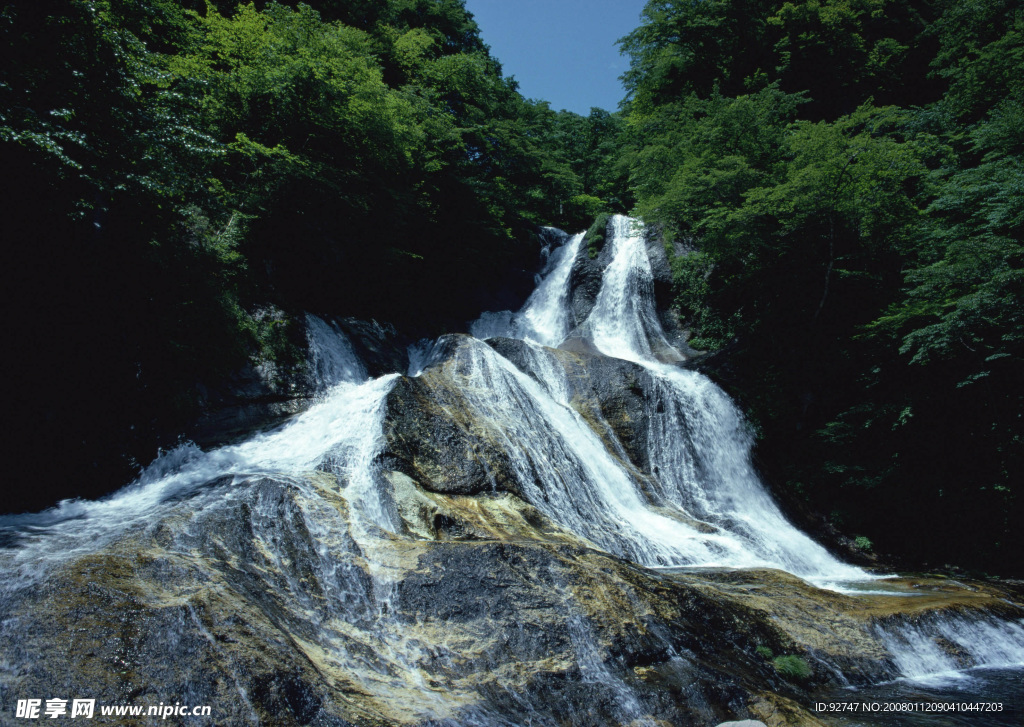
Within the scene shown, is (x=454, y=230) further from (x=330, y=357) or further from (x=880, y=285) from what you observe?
(x=880, y=285)

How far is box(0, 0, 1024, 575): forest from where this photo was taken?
6.90 meters

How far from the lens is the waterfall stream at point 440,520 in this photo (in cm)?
445

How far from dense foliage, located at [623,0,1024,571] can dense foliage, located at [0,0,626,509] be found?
7656 mm

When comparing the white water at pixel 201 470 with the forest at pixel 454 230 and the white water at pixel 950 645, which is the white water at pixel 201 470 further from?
the white water at pixel 950 645

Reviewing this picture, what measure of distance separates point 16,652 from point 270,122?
1223 centimetres

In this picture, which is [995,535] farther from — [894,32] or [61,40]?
[894,32]

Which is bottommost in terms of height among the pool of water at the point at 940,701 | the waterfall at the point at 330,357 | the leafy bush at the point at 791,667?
the pool of water at the point at 940,701

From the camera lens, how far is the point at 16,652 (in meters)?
3.25

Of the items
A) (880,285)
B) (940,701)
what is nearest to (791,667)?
(940,701)

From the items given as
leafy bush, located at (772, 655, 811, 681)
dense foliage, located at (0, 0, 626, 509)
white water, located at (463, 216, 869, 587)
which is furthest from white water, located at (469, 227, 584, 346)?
leafy bush, located at (772, 655, 811, 681)

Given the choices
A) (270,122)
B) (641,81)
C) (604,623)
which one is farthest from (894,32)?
(604,623)

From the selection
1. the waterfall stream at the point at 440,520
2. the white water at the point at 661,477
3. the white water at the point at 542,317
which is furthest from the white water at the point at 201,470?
the white water at the point at 542,317

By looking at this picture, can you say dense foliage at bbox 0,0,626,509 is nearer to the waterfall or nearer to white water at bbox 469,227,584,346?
the waterfall

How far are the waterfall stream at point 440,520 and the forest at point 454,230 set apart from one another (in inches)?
52.1
